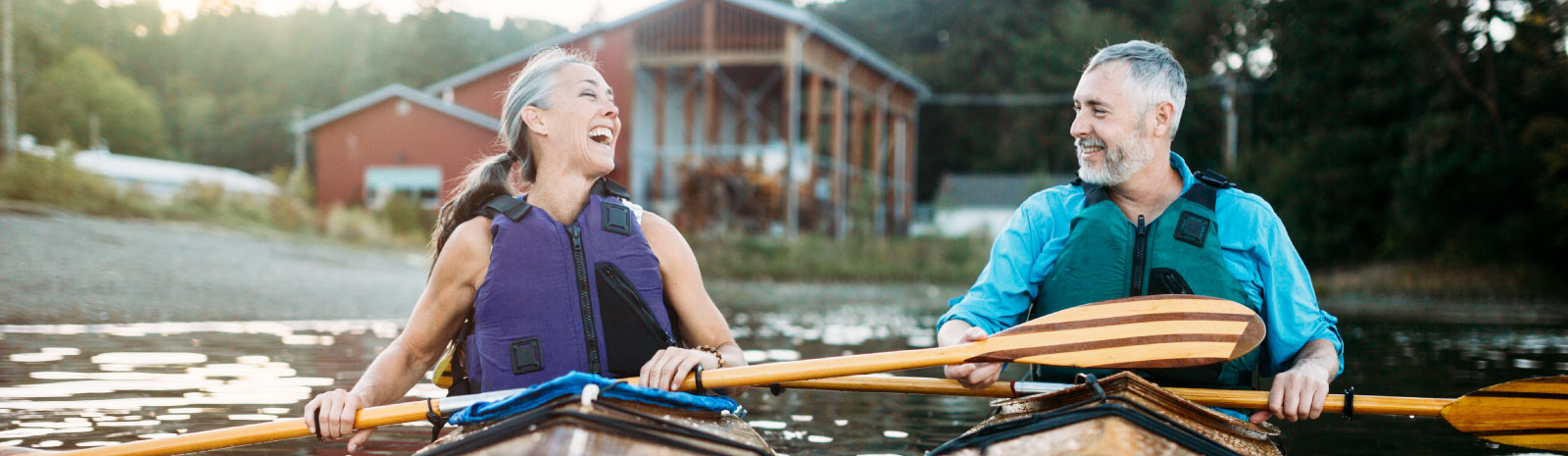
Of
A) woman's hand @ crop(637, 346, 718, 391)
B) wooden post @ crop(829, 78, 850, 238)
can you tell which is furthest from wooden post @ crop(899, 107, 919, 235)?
woman's hand @ crop(637, 346, 718, 391)

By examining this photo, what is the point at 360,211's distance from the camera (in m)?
20.2

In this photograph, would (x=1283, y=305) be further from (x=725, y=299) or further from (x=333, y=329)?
(x=725, y=299)

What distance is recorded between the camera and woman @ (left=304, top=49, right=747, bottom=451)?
2812 millimetres

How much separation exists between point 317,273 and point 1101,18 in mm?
28125

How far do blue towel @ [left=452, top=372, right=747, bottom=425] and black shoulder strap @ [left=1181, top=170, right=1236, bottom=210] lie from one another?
1290 millimetres

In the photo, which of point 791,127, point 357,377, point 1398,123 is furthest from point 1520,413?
point 1398,123

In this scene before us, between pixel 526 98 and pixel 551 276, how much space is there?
18.5 inches

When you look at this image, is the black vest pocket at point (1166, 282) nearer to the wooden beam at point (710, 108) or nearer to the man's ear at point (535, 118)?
the man's ear at point (535, 118)

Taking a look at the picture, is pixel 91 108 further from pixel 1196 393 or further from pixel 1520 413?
pixel 1520 413

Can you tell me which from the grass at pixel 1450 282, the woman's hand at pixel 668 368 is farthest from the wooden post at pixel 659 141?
the woman's hand at pixel 668 368

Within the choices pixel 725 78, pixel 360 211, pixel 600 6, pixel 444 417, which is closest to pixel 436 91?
pixel 360 211

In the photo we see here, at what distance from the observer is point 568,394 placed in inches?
88.8

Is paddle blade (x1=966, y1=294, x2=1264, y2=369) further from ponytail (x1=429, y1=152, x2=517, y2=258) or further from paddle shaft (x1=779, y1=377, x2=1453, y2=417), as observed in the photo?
ponytail (x1=429, y1=152, x2=517, y2=258)

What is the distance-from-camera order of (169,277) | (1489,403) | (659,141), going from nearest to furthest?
(1489,403) → (169,277) → (659,141)
